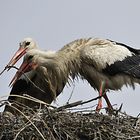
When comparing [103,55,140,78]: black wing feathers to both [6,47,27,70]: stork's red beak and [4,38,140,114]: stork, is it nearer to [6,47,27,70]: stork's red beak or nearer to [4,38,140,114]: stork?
[4,38,140,114]: stork

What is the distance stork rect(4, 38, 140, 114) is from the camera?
339 inches

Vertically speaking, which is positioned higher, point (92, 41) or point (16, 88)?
point (92, 41)

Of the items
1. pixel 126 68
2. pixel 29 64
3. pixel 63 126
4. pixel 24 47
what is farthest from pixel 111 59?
pixel 63 126

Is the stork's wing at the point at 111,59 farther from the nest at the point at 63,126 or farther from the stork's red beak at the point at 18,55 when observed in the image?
the nest at the point at 63,126

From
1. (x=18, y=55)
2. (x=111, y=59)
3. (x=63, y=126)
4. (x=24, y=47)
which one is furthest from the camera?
(x=24, y=47)

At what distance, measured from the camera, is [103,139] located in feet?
19.5

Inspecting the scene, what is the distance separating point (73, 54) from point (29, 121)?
3.08 metres

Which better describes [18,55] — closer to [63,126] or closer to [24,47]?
[24,47]

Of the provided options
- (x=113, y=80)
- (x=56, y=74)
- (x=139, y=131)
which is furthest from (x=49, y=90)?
(x=139, y=131)

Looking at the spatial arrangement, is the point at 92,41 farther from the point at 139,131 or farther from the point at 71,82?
the point at 139,131

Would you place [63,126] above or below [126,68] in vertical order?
above

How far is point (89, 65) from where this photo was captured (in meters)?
8.64

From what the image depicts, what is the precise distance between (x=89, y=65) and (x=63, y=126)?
2742 millimetres

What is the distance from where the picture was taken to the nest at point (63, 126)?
5.76 m
